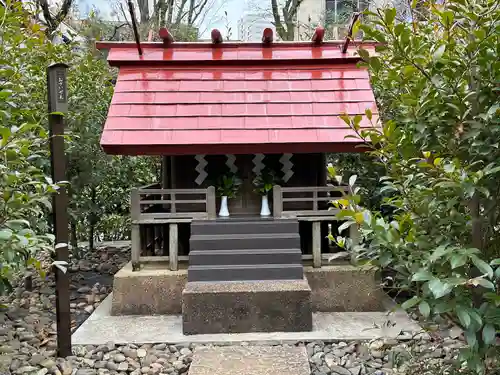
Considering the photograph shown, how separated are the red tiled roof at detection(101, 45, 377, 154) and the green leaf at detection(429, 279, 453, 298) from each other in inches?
153

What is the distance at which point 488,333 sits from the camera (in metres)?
2.19

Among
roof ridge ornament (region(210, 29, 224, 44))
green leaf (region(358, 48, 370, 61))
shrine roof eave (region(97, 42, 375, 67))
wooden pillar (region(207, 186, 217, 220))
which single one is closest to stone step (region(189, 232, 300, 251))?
wooden pillar (region(207, 186, 217, 220))

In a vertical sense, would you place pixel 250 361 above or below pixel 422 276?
below

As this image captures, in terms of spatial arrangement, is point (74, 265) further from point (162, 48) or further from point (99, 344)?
point (162, 48)

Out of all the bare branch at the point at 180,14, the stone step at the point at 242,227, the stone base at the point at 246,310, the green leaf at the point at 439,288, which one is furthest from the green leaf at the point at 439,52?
the bare branch at the point at 180,14

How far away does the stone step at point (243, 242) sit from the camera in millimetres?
5715

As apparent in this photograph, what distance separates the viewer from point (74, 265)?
7.86m

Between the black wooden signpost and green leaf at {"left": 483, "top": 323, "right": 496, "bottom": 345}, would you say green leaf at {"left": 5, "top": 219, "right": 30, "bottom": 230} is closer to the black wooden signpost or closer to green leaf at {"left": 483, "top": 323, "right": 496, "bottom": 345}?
the black wooden signpost

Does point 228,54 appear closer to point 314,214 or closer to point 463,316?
point 314,214

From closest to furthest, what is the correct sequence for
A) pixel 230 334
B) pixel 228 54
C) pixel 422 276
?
pixel 422 276 → pixel 230 334 → pixel 228 54

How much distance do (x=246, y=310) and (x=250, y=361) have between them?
0.89 meters

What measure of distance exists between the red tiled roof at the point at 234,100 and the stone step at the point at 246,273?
1494 mm

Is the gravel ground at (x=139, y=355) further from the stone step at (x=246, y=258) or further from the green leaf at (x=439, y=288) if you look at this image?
the green leaf at (x=439, y=288)

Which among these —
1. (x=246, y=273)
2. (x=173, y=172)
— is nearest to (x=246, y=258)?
(x=246, y=273)
